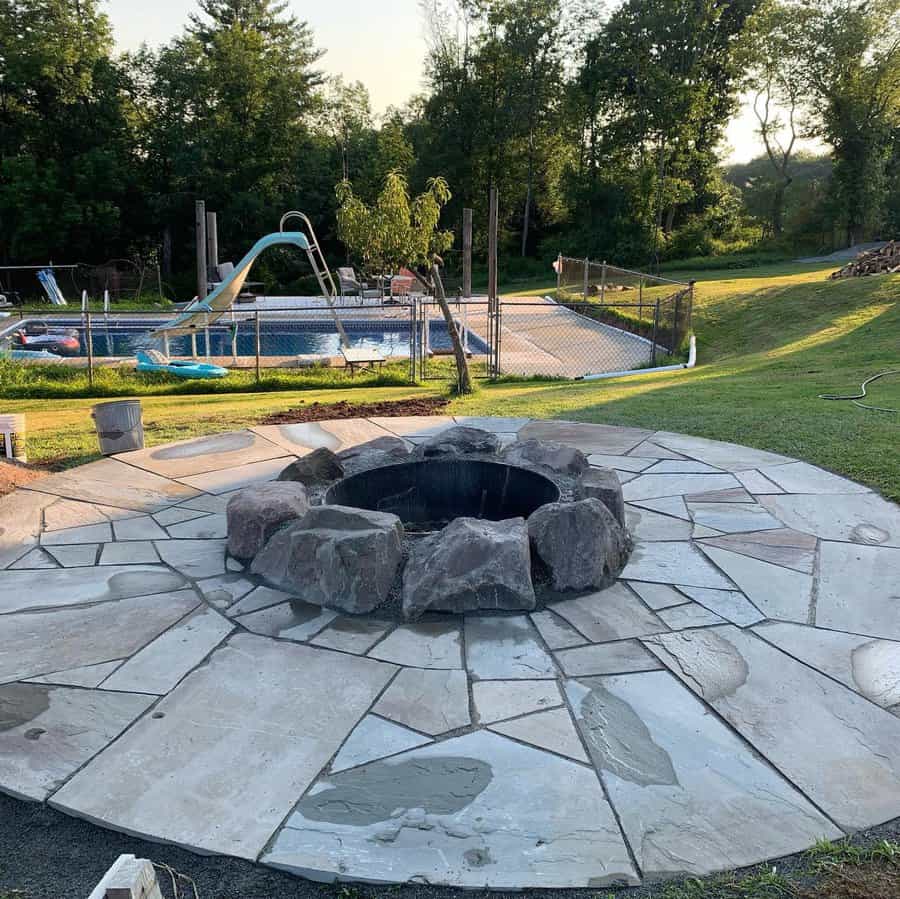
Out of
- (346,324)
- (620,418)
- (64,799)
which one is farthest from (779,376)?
(346,324)

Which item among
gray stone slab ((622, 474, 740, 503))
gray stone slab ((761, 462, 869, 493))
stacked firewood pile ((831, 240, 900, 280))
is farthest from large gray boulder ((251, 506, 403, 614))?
stacked firewood pile ((831, 240, 900, 280))

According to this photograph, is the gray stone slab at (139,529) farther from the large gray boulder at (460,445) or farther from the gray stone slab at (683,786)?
the gray stone slab at (683,786)

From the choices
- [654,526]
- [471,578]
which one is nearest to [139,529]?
[471,578]

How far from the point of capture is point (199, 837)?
7.22 feet

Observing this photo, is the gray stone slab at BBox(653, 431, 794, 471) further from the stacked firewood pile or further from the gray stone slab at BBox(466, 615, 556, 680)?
the stacked firewood pile

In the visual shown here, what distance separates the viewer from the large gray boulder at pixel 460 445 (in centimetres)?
520

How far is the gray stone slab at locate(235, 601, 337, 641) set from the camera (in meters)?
3.34

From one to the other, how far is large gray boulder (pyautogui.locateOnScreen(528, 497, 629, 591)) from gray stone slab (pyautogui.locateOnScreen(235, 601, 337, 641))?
41.4 inches

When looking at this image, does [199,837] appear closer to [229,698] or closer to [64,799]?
[64,799]

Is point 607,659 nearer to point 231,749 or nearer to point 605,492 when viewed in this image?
point 605,492

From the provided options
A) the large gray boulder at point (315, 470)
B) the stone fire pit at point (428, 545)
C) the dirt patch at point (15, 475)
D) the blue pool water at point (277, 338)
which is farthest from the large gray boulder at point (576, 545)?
the blue pool water at point (277, 338)

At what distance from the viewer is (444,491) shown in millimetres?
4918

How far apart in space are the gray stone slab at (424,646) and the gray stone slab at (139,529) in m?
1.80

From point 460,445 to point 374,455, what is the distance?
1.91 feet
